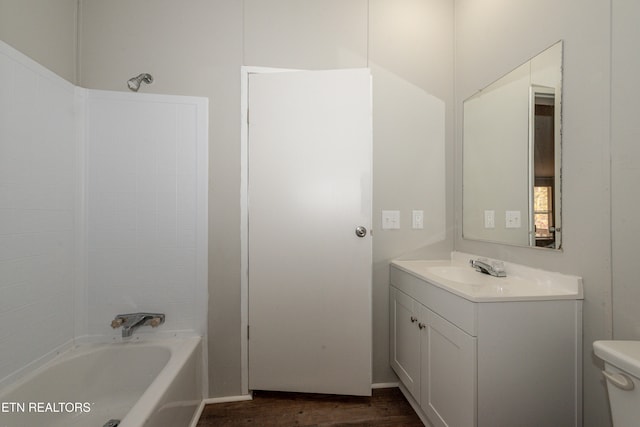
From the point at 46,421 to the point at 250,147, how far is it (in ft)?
5.49

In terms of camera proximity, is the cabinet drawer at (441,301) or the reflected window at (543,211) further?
the reflected window at (543,211)

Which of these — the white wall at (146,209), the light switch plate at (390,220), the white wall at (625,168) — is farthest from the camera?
the light switch plate at (390,220)

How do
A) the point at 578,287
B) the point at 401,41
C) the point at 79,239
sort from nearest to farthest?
the point at 578,287 → the point at 79,239 → the point at 401,41

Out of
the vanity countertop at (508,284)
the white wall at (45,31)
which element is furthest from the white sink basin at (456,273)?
the white wall at (45,31)

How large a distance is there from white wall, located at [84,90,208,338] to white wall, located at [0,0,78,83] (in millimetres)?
207

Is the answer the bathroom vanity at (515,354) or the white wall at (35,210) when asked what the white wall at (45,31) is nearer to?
the white wall at (35,210)

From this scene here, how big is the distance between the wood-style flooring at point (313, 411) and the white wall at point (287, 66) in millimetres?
124

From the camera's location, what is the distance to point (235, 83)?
5.60ft

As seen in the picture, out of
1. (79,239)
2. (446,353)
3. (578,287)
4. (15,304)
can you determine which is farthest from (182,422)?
(578,287)

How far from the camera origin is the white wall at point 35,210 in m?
1.17

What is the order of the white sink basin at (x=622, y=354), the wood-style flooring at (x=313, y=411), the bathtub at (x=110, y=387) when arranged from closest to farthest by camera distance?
the white sink basin at (x=622, y=354)
the bathtub at (x=110, y=387)
the wood-style flooring at (x=313, y=411)

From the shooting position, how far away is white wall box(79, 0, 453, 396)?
1.65 metres

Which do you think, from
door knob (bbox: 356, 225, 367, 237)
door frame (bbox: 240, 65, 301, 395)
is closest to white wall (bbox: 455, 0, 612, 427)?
door knob (bbox: 356, 225, 367, 237)

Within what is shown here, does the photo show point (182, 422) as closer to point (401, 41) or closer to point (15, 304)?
point (15, 304)
